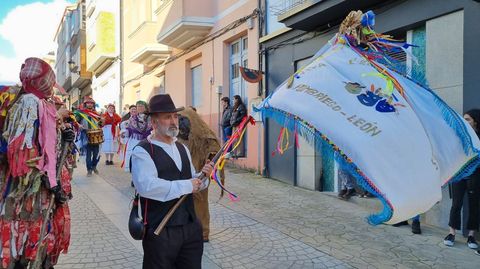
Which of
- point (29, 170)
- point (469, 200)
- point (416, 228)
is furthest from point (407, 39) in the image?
point (29, 170)

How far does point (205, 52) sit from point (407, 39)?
7.86 metres

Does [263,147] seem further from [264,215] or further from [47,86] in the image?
[47,86]

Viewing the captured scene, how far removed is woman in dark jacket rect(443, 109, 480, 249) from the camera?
5031mm

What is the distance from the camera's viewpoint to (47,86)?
3270 millimetres

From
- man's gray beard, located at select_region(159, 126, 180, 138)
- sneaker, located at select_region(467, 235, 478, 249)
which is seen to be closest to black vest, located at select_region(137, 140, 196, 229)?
man's gray beard, located at select_region(159, 126, 180, 138)

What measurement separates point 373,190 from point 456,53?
4.24 meters

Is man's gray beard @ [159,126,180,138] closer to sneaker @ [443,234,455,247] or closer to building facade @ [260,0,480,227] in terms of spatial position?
building facade @ [260,0,480,227]

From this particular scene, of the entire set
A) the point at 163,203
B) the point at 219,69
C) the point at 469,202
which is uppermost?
the point at 219,69

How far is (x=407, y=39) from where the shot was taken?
6.79 metres

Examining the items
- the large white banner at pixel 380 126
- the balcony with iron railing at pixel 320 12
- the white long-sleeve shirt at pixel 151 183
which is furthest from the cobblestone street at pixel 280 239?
the balcony with iron railing at pixel 320 12

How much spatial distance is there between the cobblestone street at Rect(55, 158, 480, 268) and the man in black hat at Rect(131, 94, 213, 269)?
→ 1.72 m

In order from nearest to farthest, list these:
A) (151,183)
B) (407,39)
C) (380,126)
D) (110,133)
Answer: (380,126) → (151,183) → (407,39) → (110,133)

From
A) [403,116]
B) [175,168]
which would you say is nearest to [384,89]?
[403,116]

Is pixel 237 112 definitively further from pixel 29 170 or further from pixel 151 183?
pixel 151 183
